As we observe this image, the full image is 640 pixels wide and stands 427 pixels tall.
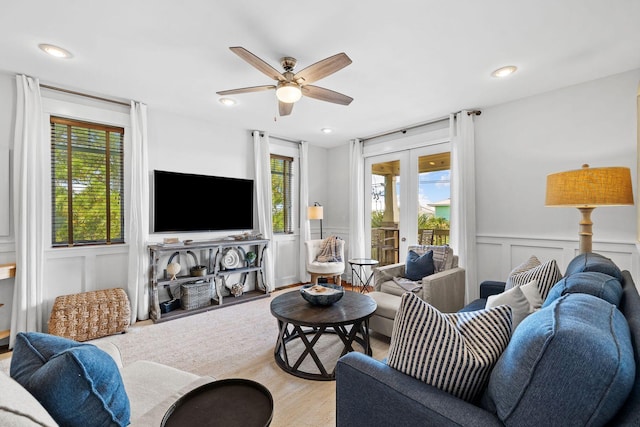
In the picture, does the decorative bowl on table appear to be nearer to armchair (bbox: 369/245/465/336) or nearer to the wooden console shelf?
armchair (bbox: 369/245/465/336)

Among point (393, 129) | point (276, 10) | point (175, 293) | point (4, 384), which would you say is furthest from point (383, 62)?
point (175, 293)

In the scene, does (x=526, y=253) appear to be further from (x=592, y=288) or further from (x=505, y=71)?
(x=592, y=288)

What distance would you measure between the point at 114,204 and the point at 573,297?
13.6 ft

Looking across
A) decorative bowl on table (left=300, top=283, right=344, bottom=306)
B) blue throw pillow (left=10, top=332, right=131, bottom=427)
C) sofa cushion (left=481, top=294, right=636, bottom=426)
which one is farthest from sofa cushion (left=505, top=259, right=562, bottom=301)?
blue throw pillow (left=10, top=332, right=131, bottom=427)

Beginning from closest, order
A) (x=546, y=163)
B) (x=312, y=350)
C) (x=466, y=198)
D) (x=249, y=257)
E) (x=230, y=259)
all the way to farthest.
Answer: (x=312, y=350), (x=546, y=163), (x=466, y=198), (x=230, y=259), (x=249, y=257)

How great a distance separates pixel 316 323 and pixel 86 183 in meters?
3.04

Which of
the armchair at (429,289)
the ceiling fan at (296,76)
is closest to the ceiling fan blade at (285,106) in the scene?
the ceiling fan at (296,76)

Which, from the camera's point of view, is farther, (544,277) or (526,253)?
(526,253)

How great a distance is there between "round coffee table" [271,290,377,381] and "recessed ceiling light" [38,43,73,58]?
8.94 feet

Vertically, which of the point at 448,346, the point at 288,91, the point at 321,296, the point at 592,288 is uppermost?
the point at 288,91

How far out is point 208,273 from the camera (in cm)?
395

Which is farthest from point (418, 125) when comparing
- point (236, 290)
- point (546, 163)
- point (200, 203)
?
point (236, 290)

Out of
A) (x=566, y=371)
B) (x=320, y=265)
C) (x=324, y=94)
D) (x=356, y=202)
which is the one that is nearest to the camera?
(x=566, y=371)

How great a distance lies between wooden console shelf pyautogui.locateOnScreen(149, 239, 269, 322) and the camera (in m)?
3.45
